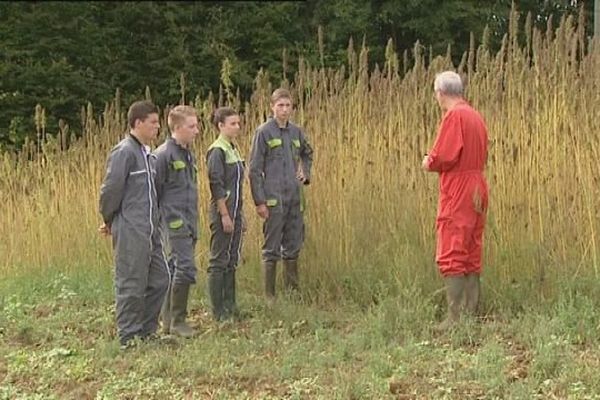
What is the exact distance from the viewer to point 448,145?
5953mm

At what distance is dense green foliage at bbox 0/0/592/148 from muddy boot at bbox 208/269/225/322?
872 cm

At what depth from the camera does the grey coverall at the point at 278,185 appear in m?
7.07

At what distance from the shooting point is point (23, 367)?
236 inches

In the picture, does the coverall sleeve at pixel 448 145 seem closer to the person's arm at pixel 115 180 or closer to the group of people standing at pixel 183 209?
the group of people standing at pixel 183 209

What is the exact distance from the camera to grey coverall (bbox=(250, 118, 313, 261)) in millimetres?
7066

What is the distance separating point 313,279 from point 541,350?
8.55 feet

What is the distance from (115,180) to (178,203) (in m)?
0.57

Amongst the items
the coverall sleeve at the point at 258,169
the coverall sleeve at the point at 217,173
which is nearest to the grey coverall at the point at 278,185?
the coverall sleeve at the point at 258,169

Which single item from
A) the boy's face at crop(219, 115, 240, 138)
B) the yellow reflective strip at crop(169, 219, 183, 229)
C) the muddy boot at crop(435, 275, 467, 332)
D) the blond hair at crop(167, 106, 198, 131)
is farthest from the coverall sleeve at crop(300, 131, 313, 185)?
the muddy boot at crop(435, 275, 467, 332)

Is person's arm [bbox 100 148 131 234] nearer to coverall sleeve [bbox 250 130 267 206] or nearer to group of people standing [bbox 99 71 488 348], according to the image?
group of people standing [bbox 99 71 488 348]

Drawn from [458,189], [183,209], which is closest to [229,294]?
[183,209]

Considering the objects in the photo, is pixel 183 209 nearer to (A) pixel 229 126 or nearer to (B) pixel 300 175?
(A) pixel 229 126

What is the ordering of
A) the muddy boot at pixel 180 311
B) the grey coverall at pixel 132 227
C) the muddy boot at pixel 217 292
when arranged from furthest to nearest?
1. the muddy boot at pixel 217 292
2. the muddy boot at pixel 180 311
3. the grey coverall at pixel 132 227

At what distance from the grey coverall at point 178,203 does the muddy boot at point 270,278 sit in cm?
84
